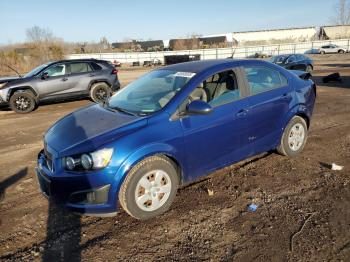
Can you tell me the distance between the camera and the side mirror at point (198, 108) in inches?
154

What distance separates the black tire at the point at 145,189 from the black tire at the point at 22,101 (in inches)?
348

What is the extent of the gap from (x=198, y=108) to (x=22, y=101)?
9059 mm

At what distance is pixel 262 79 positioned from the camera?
4980mm

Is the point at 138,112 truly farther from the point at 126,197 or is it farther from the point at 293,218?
the point at 293,218

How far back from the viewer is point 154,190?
380cm

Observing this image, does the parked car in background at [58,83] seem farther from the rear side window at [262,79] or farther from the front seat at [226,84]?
the front seat at [226,84]

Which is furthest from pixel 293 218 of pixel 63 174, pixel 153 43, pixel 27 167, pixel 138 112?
pixel 153 43

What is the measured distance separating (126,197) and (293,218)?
6.00 ft

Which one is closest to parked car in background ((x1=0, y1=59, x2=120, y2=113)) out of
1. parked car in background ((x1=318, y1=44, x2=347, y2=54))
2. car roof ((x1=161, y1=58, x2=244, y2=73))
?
car roof ((x1=161, y1=58, x2=244, y2=73))

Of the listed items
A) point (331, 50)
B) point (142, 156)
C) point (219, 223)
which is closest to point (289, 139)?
point (219, 223)

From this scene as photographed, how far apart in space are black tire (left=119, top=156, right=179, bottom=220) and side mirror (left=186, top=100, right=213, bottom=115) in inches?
24.8

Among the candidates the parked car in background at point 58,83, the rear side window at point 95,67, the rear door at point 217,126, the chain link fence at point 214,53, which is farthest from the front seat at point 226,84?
the chain link fence at point 214,53

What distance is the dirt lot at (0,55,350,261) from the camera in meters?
3.24

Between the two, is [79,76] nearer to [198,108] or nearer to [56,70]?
[56,70]
